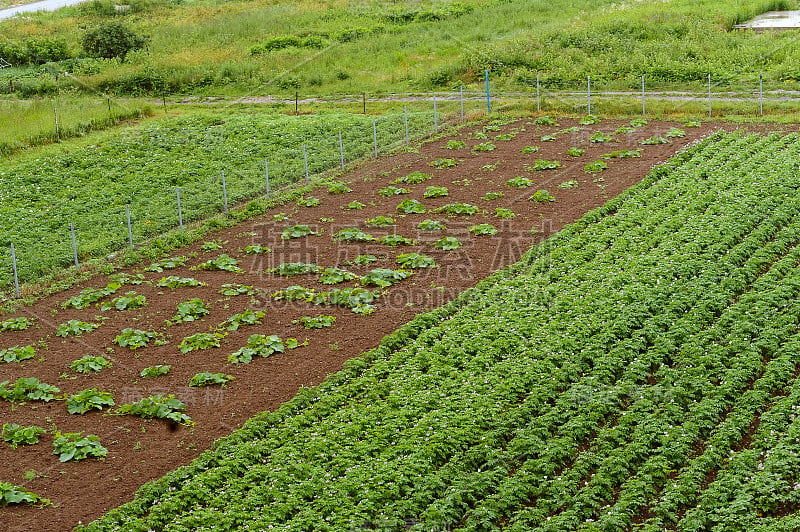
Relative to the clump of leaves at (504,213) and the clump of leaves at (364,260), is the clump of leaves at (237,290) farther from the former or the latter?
the clump of leaves at (504,213)

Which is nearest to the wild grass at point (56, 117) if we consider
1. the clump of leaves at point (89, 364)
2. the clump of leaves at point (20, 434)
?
the clump of leaves at point (89, 364)

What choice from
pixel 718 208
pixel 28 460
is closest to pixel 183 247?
pixel 28 460

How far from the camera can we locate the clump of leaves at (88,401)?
16.9 meters

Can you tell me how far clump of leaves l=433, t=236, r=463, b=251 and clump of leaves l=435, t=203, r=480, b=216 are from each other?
2.27 meters

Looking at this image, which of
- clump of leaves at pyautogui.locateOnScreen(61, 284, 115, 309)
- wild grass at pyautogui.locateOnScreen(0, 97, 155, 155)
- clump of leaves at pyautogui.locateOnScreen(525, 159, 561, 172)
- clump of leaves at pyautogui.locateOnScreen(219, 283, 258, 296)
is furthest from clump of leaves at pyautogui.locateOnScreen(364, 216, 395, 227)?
wild grass at pyautogui.locateOnScreen(0, 97, 155, 155)

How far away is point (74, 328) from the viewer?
20.2 metres

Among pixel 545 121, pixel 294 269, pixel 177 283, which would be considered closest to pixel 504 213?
pixel 294 269

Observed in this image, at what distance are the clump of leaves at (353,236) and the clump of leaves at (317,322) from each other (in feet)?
16.6

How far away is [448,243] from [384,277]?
8.77 ft

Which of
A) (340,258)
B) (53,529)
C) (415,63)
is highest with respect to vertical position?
(415,63)

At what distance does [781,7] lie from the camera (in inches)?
2077

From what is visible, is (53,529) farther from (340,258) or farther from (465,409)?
(340,258)

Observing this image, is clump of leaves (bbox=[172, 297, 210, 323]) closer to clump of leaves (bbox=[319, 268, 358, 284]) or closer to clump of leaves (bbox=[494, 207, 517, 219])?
clump of leaves (bbox=[319, 268, 358, 284])

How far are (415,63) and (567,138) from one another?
1671 cm
